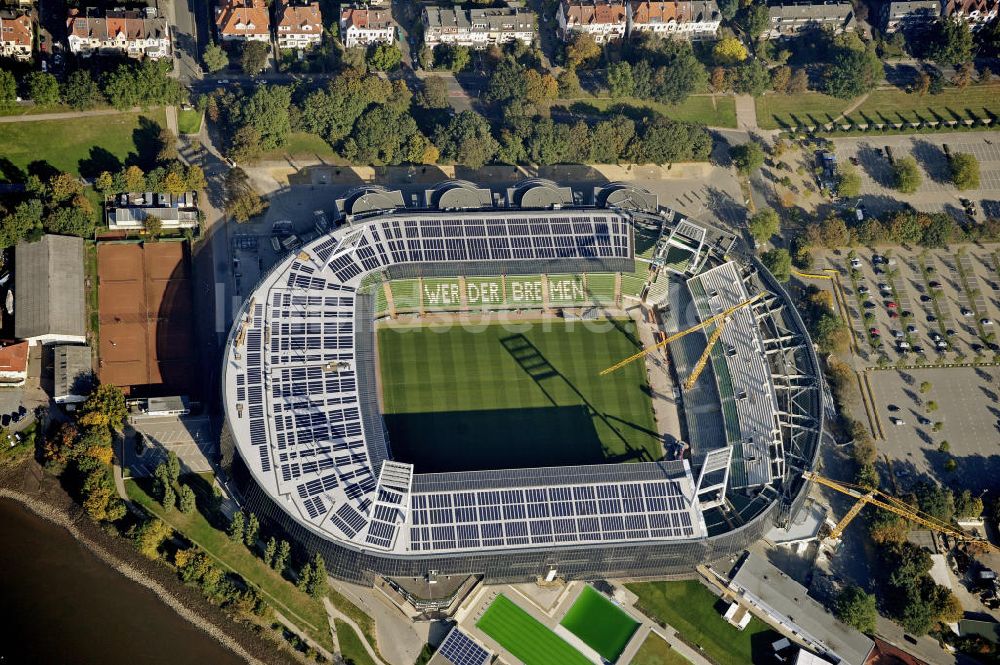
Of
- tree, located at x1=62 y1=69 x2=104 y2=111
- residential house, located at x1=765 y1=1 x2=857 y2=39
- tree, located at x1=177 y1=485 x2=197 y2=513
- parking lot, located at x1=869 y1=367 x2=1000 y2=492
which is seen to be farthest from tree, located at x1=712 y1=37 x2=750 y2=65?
tree, located at x1=177 y1=485 x2=197 y2=513

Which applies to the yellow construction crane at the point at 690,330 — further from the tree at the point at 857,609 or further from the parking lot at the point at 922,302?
the tree at the point at 857,609

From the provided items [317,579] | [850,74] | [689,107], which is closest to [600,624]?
[317,579]

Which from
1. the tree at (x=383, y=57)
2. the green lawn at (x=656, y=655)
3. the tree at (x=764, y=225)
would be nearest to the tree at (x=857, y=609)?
the green lawn at (x=656, y=655)

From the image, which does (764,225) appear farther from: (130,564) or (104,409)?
(130,564)

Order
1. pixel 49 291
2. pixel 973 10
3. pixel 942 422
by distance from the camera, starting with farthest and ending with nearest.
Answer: pixel 973 10
pixel 942 422
pixel 49 291

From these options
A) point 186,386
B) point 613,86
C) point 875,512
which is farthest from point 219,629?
point 613,86

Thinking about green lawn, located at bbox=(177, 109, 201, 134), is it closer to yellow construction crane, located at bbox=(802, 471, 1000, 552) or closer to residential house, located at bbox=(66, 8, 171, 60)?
residential house, located at bbox=(66, 8, 171, 60)

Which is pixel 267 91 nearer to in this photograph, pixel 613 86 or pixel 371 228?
pixel 371 228
